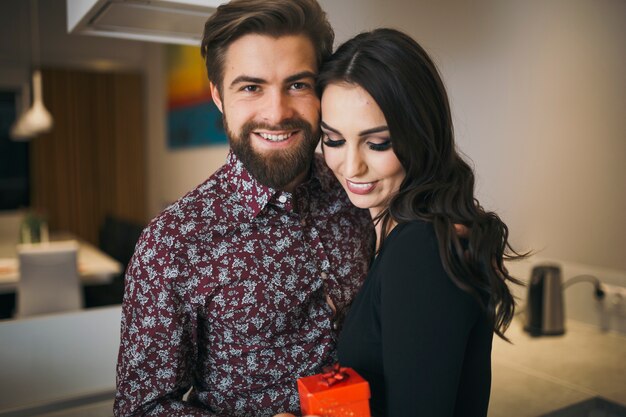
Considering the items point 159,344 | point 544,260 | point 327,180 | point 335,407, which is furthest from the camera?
point 544,260

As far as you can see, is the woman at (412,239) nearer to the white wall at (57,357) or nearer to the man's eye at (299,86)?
the man's eye at (299,86)

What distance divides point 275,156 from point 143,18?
63cm

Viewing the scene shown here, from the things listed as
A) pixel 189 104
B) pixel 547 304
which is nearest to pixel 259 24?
pixel 547 304

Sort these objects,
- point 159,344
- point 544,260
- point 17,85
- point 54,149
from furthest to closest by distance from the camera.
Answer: point 54,149
point 17,85
point 544,260
point 159,344

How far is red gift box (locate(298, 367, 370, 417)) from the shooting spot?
796 millimetres

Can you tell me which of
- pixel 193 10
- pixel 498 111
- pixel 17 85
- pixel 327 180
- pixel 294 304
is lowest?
pixel 294 304

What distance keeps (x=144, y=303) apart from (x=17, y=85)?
15.3 ft

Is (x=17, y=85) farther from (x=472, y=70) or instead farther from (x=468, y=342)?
(x=468, y=342)

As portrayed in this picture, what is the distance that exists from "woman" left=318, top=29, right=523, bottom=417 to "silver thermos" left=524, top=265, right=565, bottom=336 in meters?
0.95

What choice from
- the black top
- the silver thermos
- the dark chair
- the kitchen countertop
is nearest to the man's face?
the black top

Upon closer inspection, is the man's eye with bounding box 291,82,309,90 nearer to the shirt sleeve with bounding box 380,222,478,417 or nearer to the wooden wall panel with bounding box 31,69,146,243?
the shirt sleeve with bounding box 380,222,478,417

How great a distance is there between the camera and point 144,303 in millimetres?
990

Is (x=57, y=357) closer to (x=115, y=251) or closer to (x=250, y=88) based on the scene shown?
(x=250, y=88)

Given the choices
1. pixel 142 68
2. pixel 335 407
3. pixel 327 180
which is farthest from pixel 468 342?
pixel 142 68
